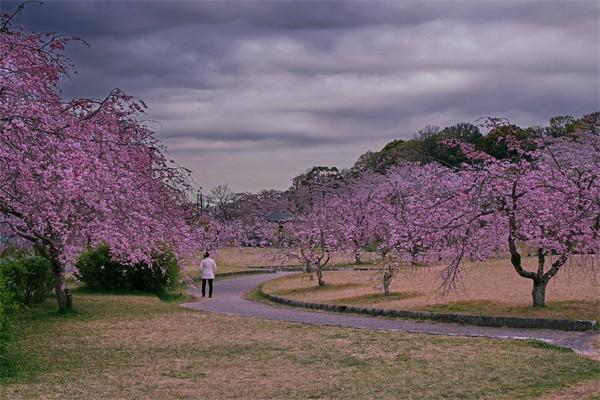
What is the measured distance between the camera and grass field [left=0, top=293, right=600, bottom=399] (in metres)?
8.08

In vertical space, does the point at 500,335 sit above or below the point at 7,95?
below

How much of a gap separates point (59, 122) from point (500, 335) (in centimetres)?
803

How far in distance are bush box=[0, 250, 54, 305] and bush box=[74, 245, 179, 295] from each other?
3.86m

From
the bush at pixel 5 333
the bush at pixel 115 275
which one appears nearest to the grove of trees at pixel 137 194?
the bush at pixel 5 333

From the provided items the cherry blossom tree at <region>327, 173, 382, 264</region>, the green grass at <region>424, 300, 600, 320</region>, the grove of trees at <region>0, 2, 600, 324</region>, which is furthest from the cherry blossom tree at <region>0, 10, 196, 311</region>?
the cherry blossom tree at <region>327, 173, 382, 264</region>

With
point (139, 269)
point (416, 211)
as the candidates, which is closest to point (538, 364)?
point (416, 211)

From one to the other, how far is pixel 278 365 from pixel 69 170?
3893 millimetres

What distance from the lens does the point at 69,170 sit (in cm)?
971

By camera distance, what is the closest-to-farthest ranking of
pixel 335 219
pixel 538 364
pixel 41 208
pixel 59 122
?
1. pixel 538 364
2. pixel 59 122
3. pixel 41 208
4. pixel 335 219

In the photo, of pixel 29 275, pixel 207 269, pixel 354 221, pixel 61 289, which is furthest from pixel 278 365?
pixel 354 221

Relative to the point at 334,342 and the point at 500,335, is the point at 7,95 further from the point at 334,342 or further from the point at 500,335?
the point at 500,335

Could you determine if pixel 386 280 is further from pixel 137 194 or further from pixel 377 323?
pixel 137 194

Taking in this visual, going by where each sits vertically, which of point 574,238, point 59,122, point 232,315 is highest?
point 59,122

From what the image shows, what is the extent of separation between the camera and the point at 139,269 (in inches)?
916
